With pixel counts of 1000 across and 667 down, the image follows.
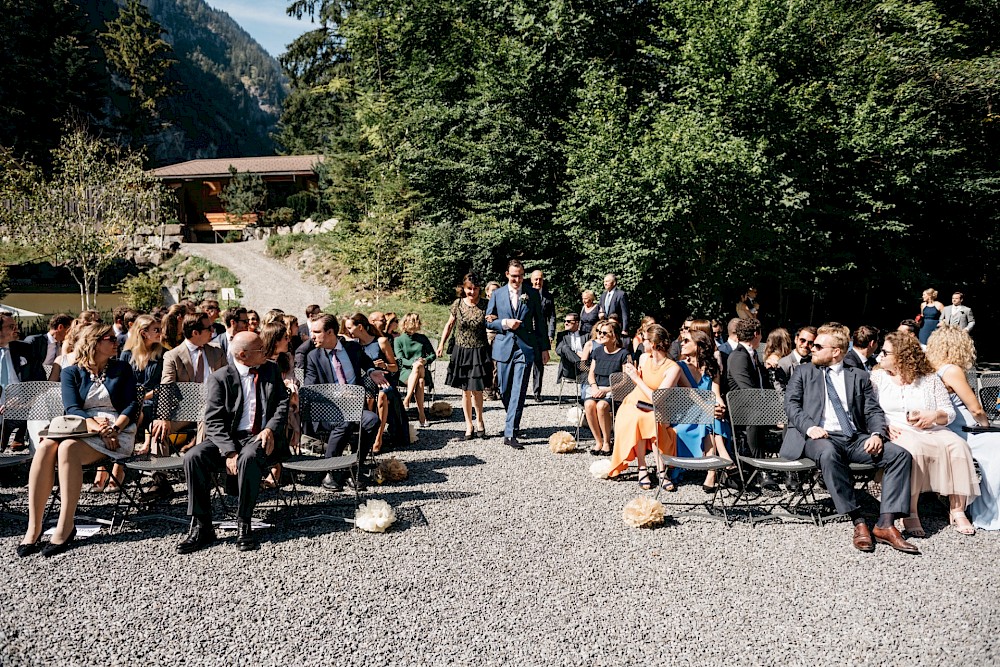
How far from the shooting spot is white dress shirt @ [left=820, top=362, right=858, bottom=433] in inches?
205

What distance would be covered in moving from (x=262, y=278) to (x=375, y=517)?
28.8m

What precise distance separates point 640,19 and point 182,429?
18.4 m

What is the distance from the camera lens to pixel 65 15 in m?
45.7

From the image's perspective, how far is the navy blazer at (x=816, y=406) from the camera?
520 centimetres

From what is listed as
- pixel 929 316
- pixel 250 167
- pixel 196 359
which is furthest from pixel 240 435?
pixel 250 167

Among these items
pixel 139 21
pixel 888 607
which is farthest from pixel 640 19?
pixel 139 21

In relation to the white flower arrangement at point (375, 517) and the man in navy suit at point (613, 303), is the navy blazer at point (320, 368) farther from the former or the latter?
the man in navy suit at point (613, 303)

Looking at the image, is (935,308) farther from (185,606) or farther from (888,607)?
(185,606)

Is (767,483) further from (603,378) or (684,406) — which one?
(603,378)

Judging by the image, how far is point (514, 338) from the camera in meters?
7.51

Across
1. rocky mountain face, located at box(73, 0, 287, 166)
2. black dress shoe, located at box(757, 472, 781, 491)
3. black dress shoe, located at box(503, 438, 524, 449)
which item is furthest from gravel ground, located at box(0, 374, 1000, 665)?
rocky mountain face, located at box(73, 0, 287, 166)

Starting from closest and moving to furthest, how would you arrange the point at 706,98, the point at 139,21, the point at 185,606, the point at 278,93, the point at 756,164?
the point at 185,606 → the point at 756,164 → the point at 706,98 → the point at 139,21 → the point at 278,93

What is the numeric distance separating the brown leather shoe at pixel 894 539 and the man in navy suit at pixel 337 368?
4.26 m

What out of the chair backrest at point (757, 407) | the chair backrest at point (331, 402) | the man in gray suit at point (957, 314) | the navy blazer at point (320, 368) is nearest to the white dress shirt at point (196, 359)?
the navy blazer at point (320, 368)
